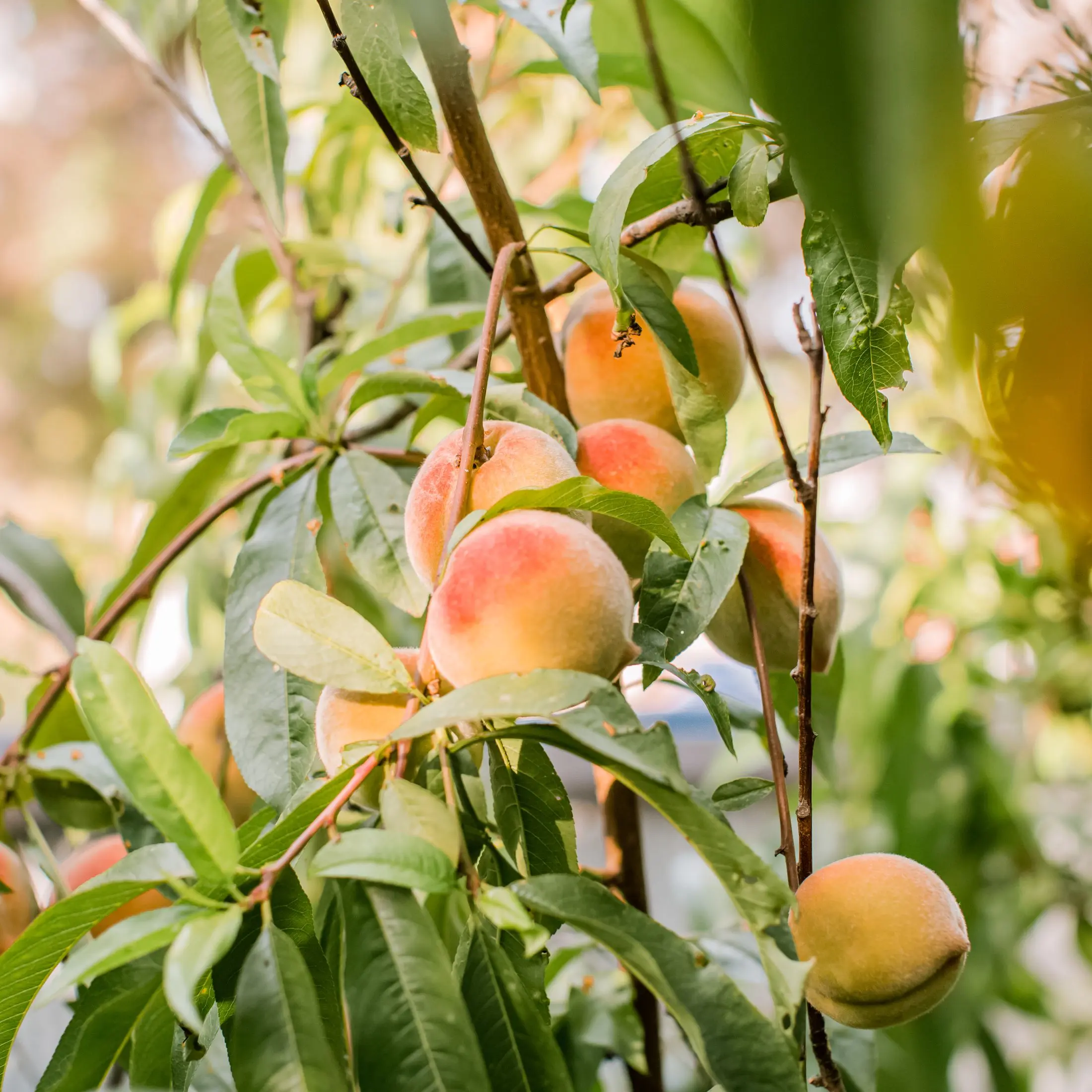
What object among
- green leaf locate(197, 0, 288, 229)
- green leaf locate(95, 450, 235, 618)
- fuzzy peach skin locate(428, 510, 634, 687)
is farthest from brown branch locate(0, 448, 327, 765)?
fuzzy peach skin locate(428, 510, 634, 687)

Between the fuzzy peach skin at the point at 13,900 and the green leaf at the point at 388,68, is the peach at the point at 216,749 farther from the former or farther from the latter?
the green leaf at the point at 388,68

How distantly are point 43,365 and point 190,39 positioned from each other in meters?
4.30

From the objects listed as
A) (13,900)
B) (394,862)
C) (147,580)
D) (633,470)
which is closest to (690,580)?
(633,470)

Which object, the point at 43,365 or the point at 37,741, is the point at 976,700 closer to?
the point at 37,741

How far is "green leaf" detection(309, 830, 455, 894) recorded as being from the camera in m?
0.25

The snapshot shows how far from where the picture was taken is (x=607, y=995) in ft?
1.84

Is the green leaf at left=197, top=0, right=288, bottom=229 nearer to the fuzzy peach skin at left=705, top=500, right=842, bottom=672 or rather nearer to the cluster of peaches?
the cluster of peaches

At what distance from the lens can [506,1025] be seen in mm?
282

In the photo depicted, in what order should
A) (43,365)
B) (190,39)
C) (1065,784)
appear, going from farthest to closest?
(43,365), (1065,784), (190,39)

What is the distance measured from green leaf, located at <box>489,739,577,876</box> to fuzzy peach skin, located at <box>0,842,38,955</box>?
13.7 inches

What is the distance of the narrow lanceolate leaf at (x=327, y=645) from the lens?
0.31m

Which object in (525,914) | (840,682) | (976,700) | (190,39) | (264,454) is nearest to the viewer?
(525,914)

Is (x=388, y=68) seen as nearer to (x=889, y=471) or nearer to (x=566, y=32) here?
(x=566, y=32)

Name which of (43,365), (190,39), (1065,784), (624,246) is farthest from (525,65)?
(43,365)
